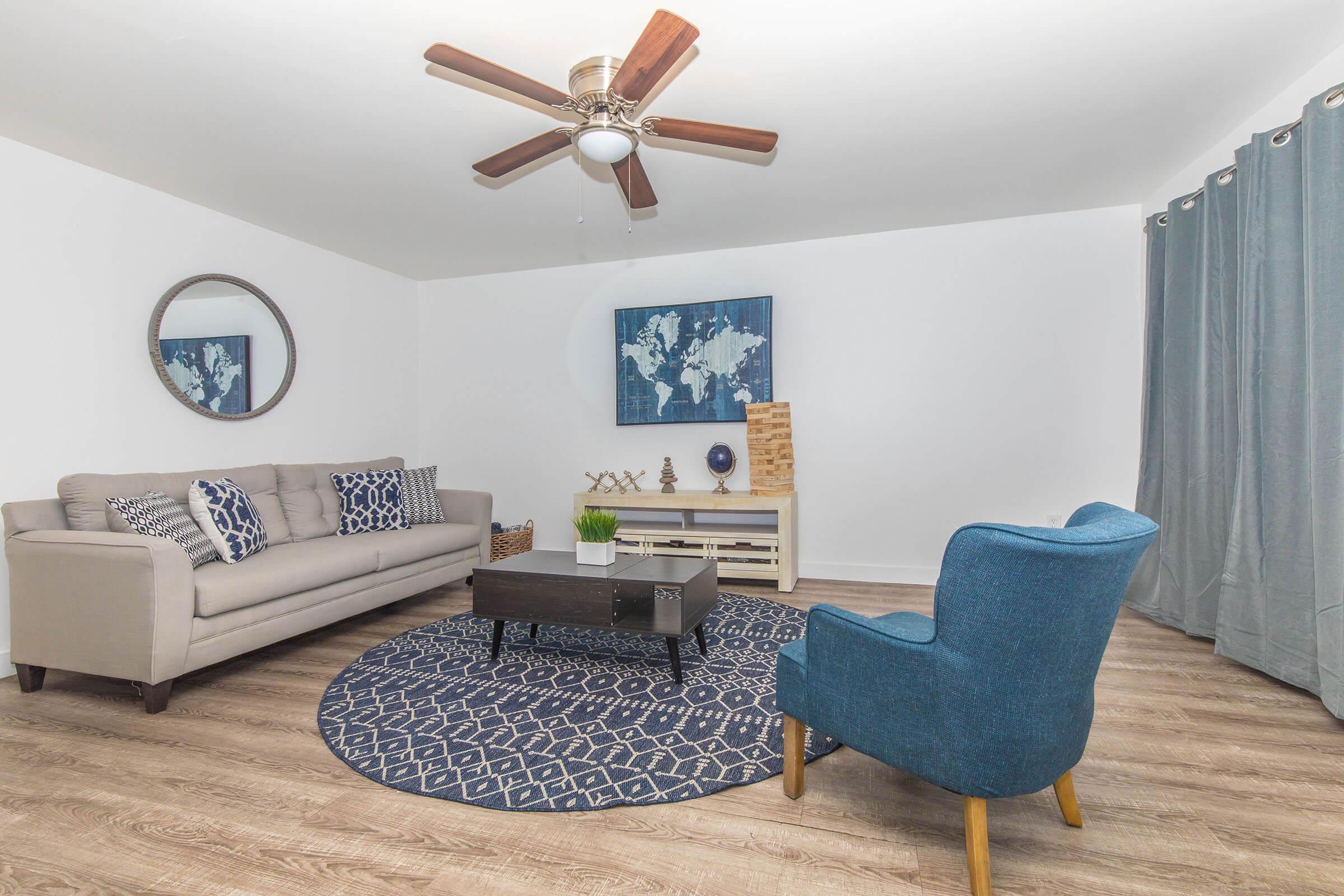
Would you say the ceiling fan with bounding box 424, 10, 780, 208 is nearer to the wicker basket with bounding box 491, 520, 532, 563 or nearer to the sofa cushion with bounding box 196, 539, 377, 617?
the sofa cushion with bounding box 196, 539, 377, 617

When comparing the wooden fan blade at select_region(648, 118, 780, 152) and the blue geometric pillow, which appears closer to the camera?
the wooden fan blade at select_region(648, 118, 780, 152)

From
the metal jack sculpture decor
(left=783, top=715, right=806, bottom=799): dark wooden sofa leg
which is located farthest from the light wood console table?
(left=783, top=715, right=806, bottom=799): dark wooden sofa leg

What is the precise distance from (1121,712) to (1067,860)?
1.15 metres

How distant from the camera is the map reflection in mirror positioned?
3824mm

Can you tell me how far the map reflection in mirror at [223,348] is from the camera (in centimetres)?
382

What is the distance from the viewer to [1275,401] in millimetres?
2732

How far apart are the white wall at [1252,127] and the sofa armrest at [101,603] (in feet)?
16.3

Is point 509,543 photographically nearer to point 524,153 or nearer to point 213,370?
point 213,370

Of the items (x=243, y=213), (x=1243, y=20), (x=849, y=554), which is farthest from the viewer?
(x=849, y=554)

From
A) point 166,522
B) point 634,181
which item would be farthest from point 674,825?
point 166,522

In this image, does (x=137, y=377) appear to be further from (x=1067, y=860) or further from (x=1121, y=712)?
(x=1121, y=712)

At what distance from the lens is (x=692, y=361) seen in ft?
16.6

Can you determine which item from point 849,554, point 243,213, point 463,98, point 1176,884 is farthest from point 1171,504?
point 243,213

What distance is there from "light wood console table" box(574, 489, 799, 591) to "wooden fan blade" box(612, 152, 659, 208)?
2081mm
